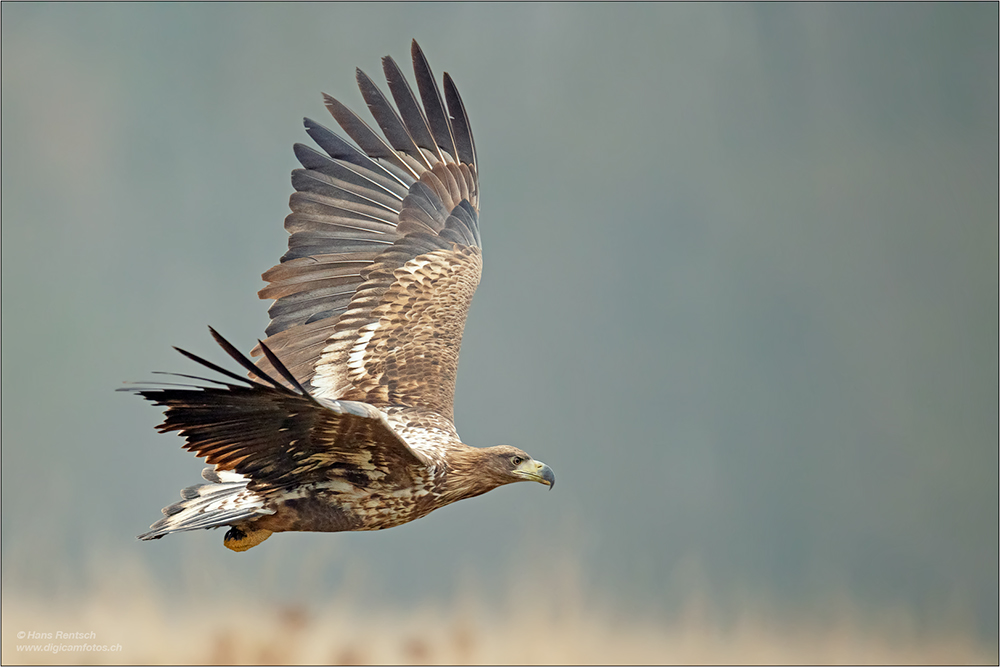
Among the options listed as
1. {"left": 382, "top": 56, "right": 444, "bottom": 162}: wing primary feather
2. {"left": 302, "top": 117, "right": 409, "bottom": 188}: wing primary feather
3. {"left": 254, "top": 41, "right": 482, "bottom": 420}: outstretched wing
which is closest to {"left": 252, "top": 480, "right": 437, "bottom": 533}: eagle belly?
{"left": 254, "top": 41, "right": 482, "bottom": 420}: outstretched wing

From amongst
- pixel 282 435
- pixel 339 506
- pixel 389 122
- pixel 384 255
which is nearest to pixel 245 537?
pixel 339 506

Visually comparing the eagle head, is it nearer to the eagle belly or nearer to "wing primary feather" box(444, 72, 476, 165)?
the eagle belly

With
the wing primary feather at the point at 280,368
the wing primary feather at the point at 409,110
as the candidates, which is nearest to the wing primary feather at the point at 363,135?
the wing primary feather at the point at 409,110

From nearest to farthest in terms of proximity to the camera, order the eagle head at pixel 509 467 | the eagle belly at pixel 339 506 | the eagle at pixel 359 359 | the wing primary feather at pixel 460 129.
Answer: the eagle at pixel 359 359 < the eagle belly at pixel 339 506 < the eagle head at pixel 509 467 < the wing primary feather at pixel 460 129

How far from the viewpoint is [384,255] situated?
6.48m

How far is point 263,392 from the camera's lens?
13.5ft

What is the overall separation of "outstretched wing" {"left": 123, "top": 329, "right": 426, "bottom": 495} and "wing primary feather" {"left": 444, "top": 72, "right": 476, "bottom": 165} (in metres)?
3.01

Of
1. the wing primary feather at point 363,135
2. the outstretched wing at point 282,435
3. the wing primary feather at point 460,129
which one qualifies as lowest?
the outstretched wing at point 282,435

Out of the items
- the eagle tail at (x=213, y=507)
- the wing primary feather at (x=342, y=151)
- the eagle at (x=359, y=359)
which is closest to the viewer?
the eagle at (x=359, y=359)

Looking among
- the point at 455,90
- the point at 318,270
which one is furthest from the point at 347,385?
the point at 455,90

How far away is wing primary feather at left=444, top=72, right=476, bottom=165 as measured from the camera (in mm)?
7039

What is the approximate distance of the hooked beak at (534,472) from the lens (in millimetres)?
5145

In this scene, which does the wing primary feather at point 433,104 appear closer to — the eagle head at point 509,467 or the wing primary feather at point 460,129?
the wing primary feather at point 460,129

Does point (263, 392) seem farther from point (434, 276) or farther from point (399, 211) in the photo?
point (399, 211)
